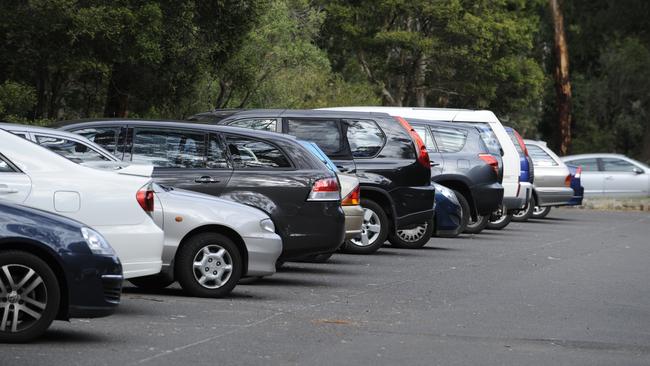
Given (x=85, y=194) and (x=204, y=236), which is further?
(x=204, y=236)

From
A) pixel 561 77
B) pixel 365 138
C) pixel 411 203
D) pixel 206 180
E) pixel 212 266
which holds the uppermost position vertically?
pixel 561 77

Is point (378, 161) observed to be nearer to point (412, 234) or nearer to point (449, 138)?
point (412, 234)

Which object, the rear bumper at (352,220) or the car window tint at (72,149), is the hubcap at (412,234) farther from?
the car window tint at (72,149)

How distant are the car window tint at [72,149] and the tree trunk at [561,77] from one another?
39486mm

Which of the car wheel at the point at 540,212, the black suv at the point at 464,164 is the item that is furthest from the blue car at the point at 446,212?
the car wheel at the point at 540,212

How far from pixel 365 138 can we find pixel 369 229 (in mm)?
1267

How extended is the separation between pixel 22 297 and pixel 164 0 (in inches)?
565

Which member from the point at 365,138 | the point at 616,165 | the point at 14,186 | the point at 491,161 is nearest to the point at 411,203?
the point at 365,138

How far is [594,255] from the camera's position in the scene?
1919cm

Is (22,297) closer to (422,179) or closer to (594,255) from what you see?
(422,179)

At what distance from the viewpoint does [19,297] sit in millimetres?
8609

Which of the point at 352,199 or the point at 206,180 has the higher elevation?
the point at 206,180

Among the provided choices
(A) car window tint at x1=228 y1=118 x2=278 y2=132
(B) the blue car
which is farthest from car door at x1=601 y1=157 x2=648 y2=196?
(A) car window tint at x1=228 y1=118 x2=278 y2=132

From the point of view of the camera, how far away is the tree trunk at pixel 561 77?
49.5 m
